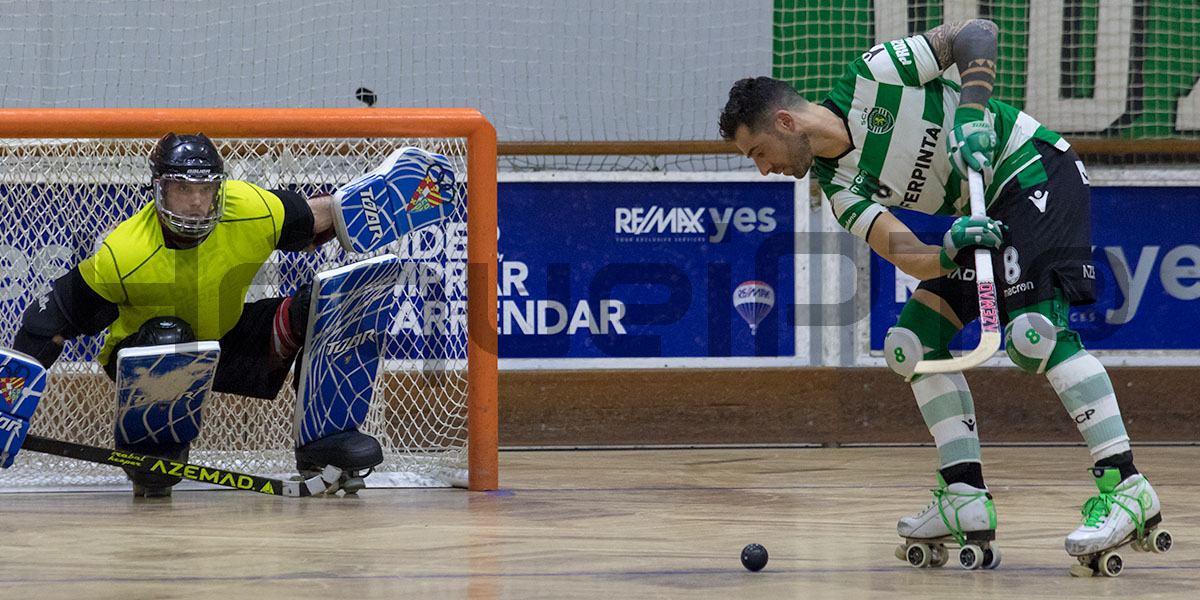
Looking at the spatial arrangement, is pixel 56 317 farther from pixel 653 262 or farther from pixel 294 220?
pixel 653 262

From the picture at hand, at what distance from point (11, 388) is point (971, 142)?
2450mm

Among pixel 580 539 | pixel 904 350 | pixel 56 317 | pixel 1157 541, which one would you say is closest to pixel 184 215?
pixel 56 317

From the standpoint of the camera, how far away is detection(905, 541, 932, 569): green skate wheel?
2.35 m

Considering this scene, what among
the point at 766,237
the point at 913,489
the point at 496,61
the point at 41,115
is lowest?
the point at 913,489

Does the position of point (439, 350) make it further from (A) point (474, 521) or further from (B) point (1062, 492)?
(B) point (1062, 492)

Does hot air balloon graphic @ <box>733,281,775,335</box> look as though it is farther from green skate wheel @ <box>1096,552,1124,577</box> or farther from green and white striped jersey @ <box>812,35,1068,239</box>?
green skate wheel @ <box>1096,552,1124,577</box>

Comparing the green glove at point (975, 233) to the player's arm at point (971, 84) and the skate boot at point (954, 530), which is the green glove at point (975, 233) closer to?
the player's arm at point (971, 84)

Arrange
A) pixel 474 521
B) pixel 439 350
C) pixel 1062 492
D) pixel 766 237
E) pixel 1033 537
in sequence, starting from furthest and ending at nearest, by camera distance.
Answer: pixel 766 237
pixel 439 350
pixel 1062 492
pixel 474 521
pixel 1033 537

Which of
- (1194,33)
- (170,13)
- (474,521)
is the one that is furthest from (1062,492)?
(170,13)

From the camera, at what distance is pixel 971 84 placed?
2.37 metres

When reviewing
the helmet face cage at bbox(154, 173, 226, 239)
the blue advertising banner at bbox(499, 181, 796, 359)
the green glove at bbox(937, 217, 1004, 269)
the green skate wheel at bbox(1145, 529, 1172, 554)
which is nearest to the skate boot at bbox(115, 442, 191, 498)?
the helmet face cage at bbox(154, 173, 226, 239)

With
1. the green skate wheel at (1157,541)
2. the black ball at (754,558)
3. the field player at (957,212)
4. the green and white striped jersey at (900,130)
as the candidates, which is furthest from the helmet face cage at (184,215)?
the green skate wheel at (1157,541)

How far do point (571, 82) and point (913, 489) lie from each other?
7.67ft

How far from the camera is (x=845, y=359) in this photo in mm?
4797
